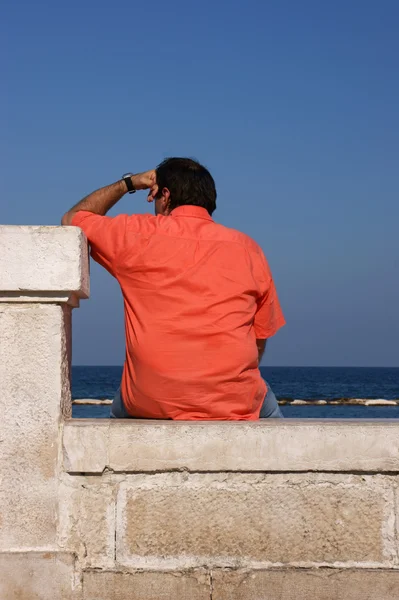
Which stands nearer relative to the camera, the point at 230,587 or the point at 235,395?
the point at 230,587

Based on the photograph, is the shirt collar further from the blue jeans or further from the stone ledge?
the stone ledge

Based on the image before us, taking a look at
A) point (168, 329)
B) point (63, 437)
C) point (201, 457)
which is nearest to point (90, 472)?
point (63, 437)

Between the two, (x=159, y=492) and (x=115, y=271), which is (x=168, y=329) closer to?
(x=115, y=271)

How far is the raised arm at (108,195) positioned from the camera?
3.41 metres

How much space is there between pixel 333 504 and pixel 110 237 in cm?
137

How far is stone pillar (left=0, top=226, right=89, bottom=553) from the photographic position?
2.87m

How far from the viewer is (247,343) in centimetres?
317

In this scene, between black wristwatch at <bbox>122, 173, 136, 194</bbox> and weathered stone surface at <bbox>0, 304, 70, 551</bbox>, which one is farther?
black wristwatch at <bbox>122, 173, 136, 194</bbox>

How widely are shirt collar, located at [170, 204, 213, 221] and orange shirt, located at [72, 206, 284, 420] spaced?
0.03 m

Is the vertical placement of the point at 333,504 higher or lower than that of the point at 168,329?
lower

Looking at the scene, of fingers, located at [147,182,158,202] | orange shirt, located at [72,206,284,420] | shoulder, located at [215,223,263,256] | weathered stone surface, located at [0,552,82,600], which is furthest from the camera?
fingers, located at [147,182,158,202]

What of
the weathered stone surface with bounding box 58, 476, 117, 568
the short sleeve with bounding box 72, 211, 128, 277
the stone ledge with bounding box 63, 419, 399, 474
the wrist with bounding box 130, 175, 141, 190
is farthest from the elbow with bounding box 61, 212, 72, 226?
the weathered stone surface with bounding box 58, 476, 117, 568

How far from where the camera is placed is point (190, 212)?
10.8 ft

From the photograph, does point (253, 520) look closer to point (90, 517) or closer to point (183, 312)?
point (90, 517)
